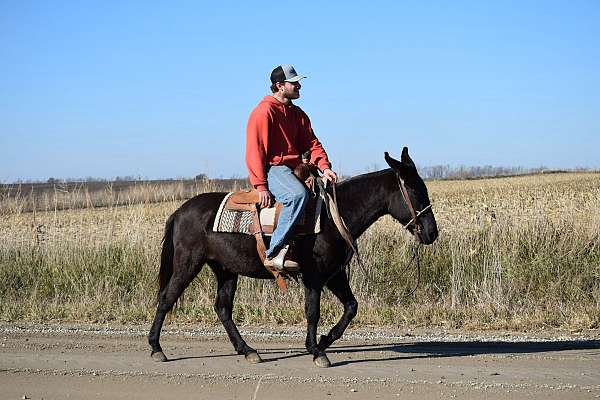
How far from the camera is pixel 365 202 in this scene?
8.10m

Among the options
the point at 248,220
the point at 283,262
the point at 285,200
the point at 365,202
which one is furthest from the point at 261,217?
the point at 365,202

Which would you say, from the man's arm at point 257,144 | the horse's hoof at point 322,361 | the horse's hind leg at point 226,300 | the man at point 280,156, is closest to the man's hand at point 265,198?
the man at point 280,156

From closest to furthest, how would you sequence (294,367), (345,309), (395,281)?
(294,367) → (345,309) → (395,281)

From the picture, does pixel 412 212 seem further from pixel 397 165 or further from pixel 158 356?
pixel 158 356

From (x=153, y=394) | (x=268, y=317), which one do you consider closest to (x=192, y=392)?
(x=153, y=394)

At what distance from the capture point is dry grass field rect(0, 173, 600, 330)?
33.6 feet

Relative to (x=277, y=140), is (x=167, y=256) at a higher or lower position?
lower

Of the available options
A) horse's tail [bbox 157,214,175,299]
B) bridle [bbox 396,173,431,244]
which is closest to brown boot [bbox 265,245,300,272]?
bridle [bbox 396,173,431,244]

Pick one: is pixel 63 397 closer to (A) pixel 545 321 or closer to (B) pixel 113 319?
(B) pixel 113 319

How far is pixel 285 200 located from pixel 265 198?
261 millimetres

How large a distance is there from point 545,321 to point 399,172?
318 cm

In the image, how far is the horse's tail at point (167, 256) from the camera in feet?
28.1

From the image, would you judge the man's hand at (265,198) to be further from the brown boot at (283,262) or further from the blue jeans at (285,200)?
the brown boot at (283,262)

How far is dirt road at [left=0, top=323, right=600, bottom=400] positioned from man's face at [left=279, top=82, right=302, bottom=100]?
2.62 m
